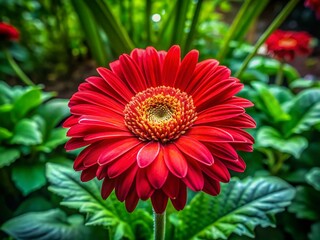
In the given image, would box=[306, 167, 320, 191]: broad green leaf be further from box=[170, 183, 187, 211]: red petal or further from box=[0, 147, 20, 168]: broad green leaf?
box=[0, 147, 20, 168]: broad green leaf

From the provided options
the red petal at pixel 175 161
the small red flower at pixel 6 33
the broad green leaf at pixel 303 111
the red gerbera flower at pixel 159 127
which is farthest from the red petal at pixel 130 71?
the small red flower at pixel 6 33

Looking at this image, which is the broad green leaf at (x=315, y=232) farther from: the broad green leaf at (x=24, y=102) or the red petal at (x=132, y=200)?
the broad green leaf at (x=24, y=102)

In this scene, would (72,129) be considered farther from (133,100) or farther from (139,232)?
(139,232)

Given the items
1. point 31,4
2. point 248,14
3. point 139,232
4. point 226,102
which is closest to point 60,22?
point 31,4

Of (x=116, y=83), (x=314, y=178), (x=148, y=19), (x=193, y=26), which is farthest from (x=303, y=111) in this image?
(x=116, y=83)

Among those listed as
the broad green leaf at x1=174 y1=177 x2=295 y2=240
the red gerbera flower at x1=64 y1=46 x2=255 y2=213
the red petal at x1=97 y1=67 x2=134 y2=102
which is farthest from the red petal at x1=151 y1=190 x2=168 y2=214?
the broad green leaf at x1=174 y1=177 x2=295 y2=240

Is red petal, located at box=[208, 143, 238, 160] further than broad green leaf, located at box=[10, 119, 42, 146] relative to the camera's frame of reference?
No
